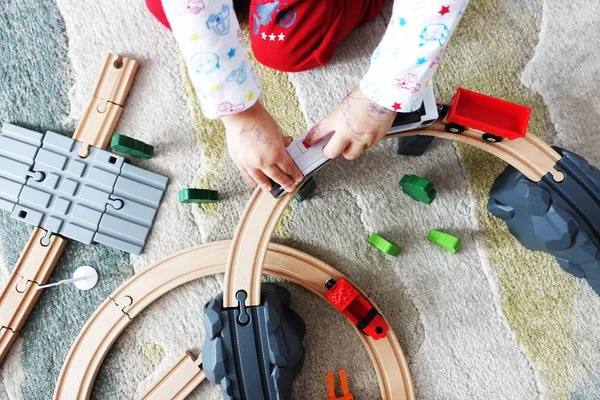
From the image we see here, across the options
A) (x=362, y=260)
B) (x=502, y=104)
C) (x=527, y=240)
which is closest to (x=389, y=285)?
(x=362, y=260)

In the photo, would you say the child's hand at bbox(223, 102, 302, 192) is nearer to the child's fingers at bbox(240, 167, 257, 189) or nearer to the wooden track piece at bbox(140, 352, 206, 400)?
the child's fingers at bbox(240, 167, 257, 189)

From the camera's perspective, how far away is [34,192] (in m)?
0.77

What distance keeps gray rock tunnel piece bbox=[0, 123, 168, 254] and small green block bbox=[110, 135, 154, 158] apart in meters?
0.02

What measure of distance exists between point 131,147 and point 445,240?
52 cm

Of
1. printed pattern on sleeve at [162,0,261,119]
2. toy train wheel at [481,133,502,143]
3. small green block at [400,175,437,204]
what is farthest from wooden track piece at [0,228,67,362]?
toy train wheel at [481,133,502,143]

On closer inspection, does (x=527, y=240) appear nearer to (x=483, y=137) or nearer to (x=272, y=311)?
(x=483, y=137)

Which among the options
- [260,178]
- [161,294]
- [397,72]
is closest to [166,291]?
[161,294]

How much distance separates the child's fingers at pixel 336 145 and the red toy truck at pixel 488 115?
0.15m

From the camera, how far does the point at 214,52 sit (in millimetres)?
493

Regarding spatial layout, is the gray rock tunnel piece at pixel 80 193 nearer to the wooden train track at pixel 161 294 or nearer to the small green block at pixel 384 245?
the wooden train track at pixel 161 294

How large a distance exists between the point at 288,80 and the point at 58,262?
488 mm

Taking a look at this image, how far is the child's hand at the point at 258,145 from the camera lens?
1.86ft

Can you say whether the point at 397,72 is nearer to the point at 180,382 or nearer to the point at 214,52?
the point at 214,52

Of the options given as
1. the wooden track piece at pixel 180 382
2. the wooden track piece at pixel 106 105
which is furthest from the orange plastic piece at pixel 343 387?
the wooden track piece at pixel 106 105
